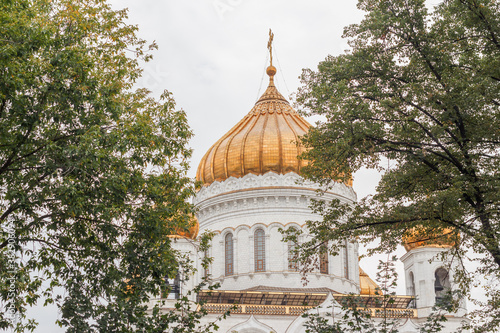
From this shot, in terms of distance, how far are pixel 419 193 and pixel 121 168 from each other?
24.8ft

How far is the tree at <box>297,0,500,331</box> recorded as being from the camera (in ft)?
54.1

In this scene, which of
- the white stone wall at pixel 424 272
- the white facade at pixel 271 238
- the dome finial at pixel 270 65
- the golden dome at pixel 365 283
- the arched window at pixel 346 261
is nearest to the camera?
the white stone wall at pixel 424 272

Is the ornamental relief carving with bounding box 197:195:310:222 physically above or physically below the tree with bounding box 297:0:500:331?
above

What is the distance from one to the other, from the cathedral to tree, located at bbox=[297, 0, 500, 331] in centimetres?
1721

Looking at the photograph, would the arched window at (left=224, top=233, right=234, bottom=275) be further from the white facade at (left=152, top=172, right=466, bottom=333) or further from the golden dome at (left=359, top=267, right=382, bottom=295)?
the golden dome at (left=359, top=267, right=382, bottom=295)

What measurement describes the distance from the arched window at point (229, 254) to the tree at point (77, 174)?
21.0 metres

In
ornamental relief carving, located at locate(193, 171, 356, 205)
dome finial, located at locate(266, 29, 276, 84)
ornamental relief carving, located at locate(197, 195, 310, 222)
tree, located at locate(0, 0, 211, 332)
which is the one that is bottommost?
tree, located at locate(0, 0, 211, 332)

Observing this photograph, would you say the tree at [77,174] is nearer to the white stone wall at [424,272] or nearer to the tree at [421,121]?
the tree at [421,121]

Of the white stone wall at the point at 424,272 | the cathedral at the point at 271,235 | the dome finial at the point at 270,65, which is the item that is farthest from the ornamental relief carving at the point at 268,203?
the dome finial at the point at 270,65

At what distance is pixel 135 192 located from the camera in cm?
1641

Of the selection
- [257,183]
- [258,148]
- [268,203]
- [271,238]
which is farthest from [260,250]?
[258,148]

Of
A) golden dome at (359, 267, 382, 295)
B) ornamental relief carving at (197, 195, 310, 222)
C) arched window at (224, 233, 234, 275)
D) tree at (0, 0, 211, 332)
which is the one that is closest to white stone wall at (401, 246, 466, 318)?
golden dome at (359, 267, 382, 295)

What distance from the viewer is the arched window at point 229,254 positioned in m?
38.0

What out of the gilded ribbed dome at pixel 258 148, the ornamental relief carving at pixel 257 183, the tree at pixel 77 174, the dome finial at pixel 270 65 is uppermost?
the dome finial at pixel 270 65
